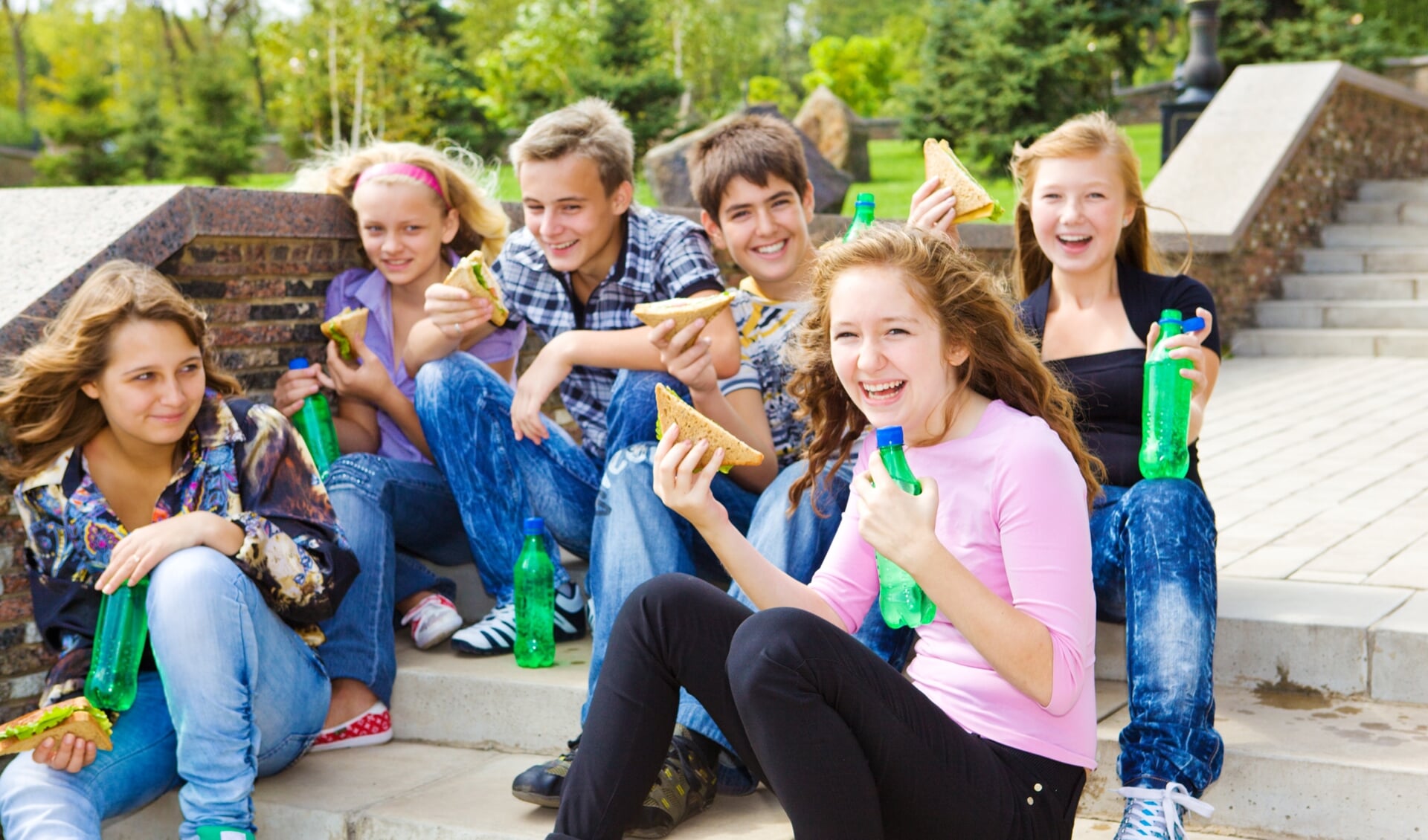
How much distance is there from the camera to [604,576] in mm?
3178

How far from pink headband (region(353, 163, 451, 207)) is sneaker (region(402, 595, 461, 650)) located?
4.28ft

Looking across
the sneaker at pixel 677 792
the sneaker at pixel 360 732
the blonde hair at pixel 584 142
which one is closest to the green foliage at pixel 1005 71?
the blonde hair at pixel 584 142

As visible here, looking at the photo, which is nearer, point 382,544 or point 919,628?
point 919,628

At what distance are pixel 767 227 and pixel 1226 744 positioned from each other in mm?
1752

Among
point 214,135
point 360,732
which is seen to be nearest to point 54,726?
point 360,732

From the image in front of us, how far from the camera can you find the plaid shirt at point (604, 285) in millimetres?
3779

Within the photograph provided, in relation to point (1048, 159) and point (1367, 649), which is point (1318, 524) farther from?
point (1048, 159)

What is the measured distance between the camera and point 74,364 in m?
3.06

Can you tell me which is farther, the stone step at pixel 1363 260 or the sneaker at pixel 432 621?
the stone step at pixel 1363 260

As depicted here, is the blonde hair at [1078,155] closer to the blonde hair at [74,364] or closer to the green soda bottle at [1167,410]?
the green soda bottle at [1167,410]

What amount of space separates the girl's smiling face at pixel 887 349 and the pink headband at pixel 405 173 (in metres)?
2.10

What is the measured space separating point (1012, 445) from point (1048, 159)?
1401 millimetres

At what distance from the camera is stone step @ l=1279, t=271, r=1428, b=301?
9508 mm

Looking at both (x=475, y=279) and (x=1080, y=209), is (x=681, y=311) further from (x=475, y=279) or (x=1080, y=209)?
(x=1080, y=209)
